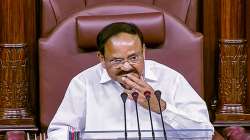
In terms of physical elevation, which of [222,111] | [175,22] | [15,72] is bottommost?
[222,111]

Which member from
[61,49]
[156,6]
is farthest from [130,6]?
[61,49]

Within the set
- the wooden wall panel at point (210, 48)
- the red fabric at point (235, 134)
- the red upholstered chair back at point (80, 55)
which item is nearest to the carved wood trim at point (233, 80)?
the wooden wall panel at point (210, 48)

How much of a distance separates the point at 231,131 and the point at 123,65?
504 mm

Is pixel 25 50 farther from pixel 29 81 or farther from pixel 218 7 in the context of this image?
pixel 218 7

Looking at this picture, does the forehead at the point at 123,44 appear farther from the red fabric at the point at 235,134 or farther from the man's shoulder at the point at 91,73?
the red fabric at the point at 235,134

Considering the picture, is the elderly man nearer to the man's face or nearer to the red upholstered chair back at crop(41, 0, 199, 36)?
the man's face

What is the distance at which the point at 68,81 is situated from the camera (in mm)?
3123

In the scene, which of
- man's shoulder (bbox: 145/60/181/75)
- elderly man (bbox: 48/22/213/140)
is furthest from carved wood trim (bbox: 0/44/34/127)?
man's shoulder (bbox: 145/60/181/75)

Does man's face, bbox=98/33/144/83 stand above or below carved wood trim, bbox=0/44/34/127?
above

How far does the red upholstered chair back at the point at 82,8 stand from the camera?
337cm

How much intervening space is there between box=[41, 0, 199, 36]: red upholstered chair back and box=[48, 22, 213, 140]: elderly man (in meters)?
0.55

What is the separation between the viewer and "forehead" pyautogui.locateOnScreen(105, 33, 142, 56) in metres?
2.61

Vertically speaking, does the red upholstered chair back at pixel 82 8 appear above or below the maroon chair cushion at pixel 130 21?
above

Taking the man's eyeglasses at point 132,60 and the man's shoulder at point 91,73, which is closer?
the man's eyeglasses at point 132,60
